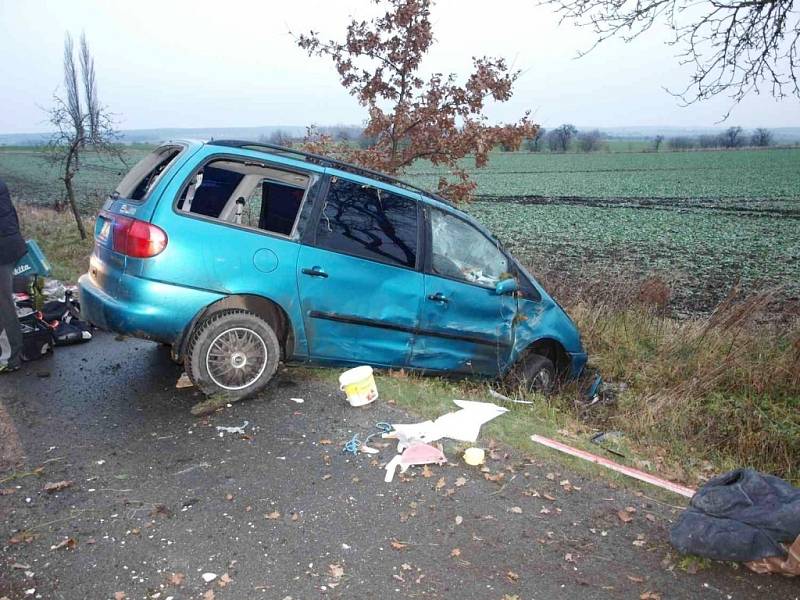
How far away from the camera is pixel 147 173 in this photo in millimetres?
5375

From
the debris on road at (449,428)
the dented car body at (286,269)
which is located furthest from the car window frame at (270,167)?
the debris on road at (449,428)

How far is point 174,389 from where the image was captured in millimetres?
5508

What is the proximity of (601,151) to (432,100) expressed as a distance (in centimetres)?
8738

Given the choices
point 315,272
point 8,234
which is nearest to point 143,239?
point 315,272

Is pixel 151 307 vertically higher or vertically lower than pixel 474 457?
higher

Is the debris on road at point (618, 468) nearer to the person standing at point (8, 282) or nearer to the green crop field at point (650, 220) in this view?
the person standing at point (8, 282)

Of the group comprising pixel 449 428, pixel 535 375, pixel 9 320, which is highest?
pixel 9 320

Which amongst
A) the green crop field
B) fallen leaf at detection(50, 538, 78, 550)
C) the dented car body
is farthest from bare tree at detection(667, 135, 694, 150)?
fallen leaf at detection(50, 538, 78, 550)

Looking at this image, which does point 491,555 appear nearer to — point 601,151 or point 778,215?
point 778,215

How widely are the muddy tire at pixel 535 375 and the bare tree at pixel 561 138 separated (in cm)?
9139

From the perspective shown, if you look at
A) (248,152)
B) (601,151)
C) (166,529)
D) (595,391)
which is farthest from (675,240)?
(601,151)

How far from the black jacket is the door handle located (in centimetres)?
252

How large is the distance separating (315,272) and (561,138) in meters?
94.9

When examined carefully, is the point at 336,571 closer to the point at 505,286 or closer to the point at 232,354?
the point at 232,354
